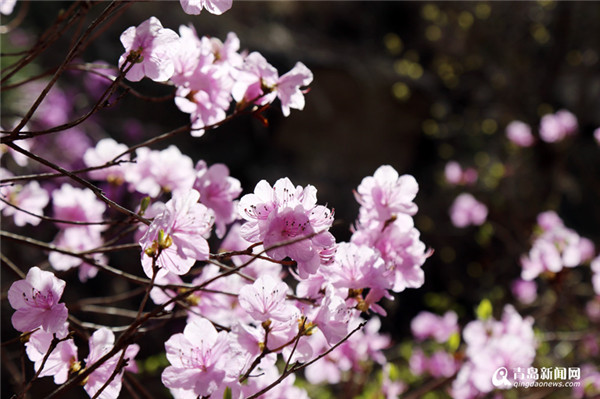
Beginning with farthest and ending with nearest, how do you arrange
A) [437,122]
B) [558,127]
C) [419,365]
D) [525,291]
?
[437,122] → [525,291] → [558,127] → [419,365]

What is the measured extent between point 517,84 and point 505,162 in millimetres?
669

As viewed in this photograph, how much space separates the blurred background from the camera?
4.02 meters

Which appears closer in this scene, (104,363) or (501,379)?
(104,363)

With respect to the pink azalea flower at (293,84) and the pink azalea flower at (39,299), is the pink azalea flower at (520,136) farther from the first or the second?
the pink azalea flower at (39,299)

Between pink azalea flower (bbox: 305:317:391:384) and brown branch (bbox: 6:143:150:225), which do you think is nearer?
brown branch (bbox: 6:143:150:225)

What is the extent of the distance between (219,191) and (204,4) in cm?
37

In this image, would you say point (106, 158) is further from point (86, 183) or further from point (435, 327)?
point (435, 327)

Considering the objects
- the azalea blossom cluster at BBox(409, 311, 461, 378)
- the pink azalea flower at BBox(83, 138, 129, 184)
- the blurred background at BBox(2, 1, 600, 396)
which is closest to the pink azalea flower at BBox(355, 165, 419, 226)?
the pink azalea flower at BBox(83, 138, 129, 184)

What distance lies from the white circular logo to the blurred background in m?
2.54

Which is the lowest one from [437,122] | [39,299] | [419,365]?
[419,365]

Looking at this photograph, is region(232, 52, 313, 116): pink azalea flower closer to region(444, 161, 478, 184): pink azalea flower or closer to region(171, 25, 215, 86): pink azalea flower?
region(171, 25, 215, 86): pink azalea flower

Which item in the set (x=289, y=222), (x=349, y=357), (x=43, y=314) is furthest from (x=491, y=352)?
(x=43, y=314)

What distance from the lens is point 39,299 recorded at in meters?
0.76

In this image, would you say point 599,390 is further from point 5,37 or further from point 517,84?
point 5,37
